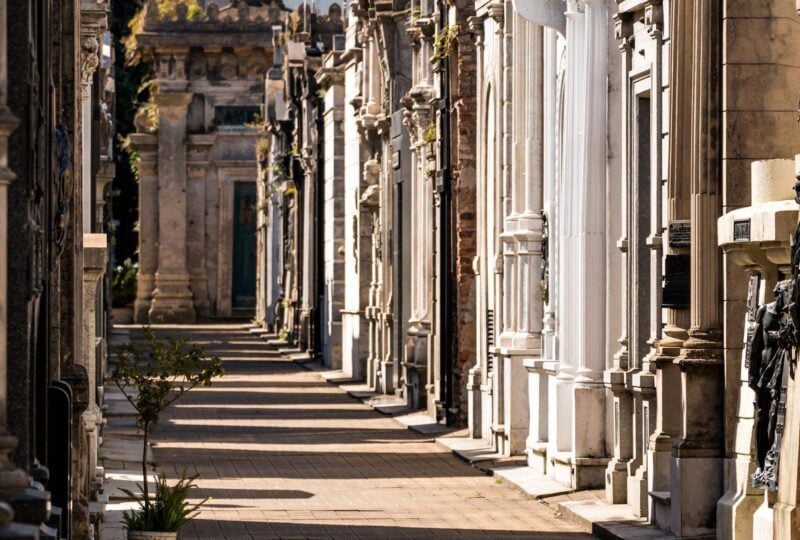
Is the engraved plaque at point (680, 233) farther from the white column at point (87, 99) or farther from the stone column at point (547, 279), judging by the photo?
the white column at point (87, 99)

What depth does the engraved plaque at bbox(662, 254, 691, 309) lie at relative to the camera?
13.5 metres

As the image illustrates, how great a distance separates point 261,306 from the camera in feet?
184

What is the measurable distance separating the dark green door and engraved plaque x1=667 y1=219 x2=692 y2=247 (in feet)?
151

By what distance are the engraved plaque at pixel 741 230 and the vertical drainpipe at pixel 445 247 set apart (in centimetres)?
1074

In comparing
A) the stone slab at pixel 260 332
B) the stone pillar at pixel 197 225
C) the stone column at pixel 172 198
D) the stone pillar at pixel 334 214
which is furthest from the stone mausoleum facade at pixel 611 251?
the stone pillar at pixel 197 225

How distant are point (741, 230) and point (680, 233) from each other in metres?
1.65

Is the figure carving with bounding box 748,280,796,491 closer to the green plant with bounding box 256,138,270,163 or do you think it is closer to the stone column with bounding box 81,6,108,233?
the stone column with bounding box 81,6,108,233

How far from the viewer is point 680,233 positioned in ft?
44.5

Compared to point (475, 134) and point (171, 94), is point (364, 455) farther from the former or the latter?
point (171, 94)

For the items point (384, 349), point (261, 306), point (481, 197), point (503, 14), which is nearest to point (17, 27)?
point (503, 14)

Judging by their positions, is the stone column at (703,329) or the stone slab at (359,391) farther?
the stone slab at (359,391)

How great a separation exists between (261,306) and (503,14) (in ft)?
119

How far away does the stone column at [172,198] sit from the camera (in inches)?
2222

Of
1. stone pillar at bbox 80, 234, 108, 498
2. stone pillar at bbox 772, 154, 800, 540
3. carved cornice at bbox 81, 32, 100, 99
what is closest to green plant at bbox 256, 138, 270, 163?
carved cornice at bbox 81, 32, 100, 99
